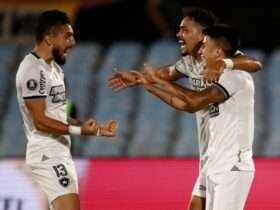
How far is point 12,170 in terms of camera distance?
287 inches

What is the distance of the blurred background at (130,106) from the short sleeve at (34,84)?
1.29 m

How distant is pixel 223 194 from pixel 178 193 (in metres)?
1.56

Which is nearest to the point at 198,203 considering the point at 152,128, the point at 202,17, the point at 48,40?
the point at 202,17

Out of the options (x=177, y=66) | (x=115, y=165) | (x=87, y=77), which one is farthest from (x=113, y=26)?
(x=177, y=66)

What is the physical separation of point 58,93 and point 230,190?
1199mm

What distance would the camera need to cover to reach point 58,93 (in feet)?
19.8

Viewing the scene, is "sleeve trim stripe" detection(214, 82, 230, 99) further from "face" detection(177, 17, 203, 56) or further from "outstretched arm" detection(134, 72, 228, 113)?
"face" detection(177, 17, 203, 56)

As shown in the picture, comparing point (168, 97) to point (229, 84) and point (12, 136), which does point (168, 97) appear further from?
point (12, 136)

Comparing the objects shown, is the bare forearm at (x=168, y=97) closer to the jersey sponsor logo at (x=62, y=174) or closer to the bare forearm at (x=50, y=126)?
the bare forearm at (x=50, y=126)

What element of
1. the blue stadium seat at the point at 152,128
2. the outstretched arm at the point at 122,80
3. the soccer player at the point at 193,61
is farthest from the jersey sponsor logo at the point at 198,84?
the blue stadium seat at the point at 152,128

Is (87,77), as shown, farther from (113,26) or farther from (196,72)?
(196,72)

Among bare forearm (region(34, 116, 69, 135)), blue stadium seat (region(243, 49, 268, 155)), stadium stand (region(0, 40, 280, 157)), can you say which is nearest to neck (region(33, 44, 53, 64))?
bare forearm (region(34, 116, 69, 135))

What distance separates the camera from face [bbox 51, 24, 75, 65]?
6.04 metres

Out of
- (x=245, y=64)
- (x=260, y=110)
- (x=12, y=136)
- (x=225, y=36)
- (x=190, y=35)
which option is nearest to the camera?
(x=225, y=36)
